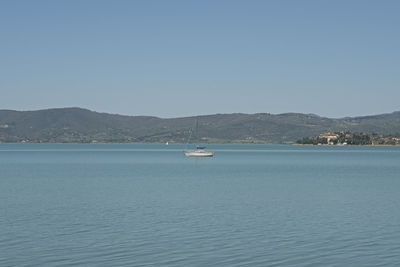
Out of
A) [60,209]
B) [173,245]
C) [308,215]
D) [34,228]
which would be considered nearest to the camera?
[173,245]

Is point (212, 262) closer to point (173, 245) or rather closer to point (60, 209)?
point (173, 245)

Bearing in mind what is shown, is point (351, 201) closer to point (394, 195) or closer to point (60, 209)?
point (394, 195)

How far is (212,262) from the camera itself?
63.0 ft

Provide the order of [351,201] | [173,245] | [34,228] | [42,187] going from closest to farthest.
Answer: [173,245] < [34,228] < [351,201] < [42,187]

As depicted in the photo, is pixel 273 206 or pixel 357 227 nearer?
pixel 357 227

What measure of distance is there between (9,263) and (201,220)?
1155 centimetres

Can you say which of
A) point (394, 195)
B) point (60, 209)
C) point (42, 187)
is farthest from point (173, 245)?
point (42, 187)

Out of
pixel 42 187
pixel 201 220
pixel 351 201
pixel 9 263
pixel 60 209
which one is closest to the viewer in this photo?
pixel 9 263

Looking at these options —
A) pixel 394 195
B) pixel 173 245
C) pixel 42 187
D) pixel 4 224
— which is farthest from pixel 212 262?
pixel 42 187

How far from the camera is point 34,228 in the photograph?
25641 mm

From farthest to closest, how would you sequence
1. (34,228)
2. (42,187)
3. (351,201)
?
(42,187) → (351,201) → (34,228)

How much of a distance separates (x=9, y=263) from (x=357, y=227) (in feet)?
52.1

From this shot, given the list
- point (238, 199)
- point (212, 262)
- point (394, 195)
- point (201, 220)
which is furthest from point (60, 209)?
point (394, 195)

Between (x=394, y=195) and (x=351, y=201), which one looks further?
(x=394, y=195)
